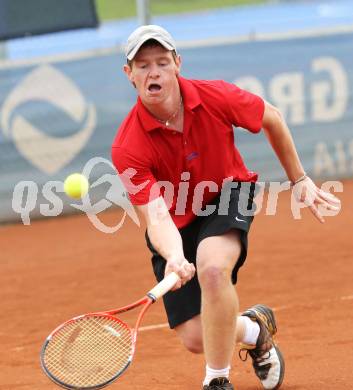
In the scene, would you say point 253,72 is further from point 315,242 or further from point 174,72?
point 174,72

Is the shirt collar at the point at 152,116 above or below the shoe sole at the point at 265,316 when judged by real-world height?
above

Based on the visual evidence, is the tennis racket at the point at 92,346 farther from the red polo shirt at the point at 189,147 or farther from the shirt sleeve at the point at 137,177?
the red polo shirt at the point at 189,147

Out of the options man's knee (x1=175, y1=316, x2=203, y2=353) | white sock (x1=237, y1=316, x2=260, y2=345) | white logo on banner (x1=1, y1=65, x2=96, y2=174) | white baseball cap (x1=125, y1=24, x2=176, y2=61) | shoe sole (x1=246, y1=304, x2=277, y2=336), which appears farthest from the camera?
white logo on banner (x1=1, y1=65, x2=96, y2=174)

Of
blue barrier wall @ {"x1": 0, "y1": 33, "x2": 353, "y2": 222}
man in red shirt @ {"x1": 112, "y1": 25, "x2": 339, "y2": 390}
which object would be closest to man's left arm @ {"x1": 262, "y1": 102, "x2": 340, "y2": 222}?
man in red shirt @ {"x1": 112, "y1": 25, "x2": 339, "y2": 390}

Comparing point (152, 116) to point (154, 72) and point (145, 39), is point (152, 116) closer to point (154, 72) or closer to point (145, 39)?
point (154, 72)

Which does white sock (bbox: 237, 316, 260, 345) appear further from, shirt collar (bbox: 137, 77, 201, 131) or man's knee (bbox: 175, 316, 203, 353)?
shirt collar (bbox: 137, 77, 201, 131)

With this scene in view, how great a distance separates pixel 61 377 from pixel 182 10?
51.1 ft

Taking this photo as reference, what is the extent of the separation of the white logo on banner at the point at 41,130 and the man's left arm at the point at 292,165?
652cm

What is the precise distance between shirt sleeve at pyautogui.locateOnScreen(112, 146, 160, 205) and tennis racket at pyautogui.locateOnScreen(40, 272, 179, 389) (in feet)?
1.69

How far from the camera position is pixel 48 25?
1120cm

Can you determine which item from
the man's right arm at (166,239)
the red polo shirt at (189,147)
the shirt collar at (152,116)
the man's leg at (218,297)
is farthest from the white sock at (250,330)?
Result: the shirt collar at (152,116)

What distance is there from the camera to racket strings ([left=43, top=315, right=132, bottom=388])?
4344 millimetres

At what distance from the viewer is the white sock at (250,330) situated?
Answer: 17.2ft

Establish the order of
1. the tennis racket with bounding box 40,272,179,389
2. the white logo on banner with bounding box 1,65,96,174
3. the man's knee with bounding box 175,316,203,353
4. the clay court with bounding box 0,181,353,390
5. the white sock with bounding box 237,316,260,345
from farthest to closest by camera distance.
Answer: the white logo on banner with bounding box 1,65,96,174, the clay court with bounding box 0,181,353,390, the white sock with bounding box 237,316,260,345, the man's knee with bounding box 175,316,203,353, the tennis racket with bounding box 40,272,179,389
